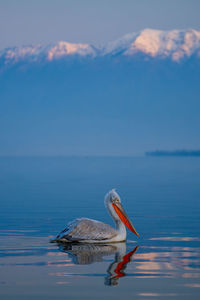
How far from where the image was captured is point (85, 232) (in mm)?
12789

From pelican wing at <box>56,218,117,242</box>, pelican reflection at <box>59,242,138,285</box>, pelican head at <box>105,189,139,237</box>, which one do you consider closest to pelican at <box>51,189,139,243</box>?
pelican wing at <box>56,218,117,242</box>

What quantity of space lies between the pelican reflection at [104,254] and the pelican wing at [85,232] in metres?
0.14

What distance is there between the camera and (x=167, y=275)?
31.6 feet

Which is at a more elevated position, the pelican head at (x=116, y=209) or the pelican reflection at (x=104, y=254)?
the pelican head at (x=116, y=209)

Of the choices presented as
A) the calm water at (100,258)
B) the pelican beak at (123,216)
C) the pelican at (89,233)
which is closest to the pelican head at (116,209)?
the pelican beak at (123,216)

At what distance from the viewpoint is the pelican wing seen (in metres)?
12.7

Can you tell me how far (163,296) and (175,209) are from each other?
12408mm

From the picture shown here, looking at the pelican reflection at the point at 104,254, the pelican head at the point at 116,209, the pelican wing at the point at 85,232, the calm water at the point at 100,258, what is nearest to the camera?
the calm water at the point at 100,258

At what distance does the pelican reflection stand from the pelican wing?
14 cm

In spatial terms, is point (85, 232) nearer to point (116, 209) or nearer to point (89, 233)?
point (89, 233)

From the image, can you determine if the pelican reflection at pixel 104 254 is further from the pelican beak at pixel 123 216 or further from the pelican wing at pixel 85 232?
the pelican beak at pixel 123 216

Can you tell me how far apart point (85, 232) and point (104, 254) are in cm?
128

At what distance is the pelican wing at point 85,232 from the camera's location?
41.7ft

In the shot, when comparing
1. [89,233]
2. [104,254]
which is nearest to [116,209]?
[89,233]
